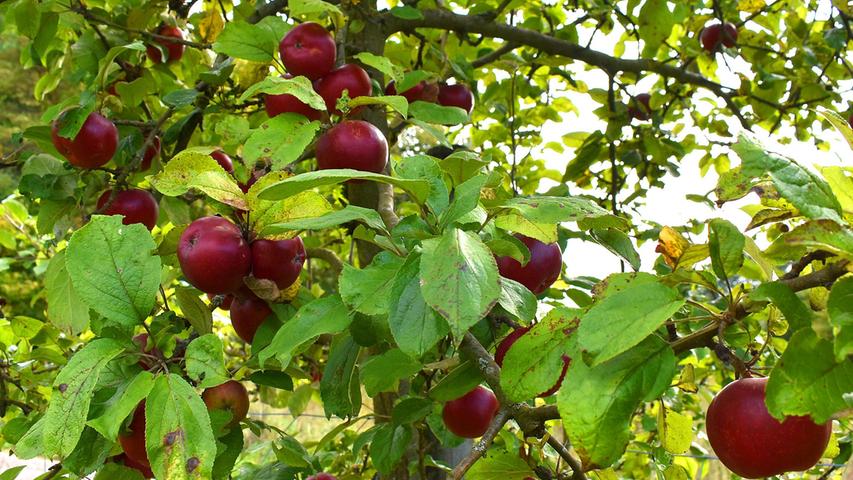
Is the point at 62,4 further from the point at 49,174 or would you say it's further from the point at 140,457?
the point at 140,457

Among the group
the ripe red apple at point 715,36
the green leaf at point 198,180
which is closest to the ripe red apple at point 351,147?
the green leaf at point 198,180

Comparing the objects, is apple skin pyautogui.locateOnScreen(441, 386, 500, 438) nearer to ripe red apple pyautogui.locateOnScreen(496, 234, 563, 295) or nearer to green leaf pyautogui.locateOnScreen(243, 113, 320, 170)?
ripe red apple pyautogui.locateOnScreen(496, 234, 563, 295)

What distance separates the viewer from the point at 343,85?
3.29ft

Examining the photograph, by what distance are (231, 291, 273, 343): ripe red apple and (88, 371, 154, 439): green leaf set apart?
24 centimetres

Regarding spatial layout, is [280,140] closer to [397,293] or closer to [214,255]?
[214,255]

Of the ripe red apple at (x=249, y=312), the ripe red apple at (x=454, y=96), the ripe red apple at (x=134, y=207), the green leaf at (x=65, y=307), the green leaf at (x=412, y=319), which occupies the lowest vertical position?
the green leaf at (x=65, y=307)

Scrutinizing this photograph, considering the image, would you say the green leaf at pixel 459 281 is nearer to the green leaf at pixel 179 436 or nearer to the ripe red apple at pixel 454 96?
the green leaf at pixel 179 436

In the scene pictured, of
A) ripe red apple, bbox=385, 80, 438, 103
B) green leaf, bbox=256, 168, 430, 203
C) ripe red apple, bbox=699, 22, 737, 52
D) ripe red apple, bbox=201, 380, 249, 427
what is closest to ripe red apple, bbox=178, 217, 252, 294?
ripe red apple, bbox=201, 380, 249, 427

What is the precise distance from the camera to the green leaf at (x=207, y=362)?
71 centimetres

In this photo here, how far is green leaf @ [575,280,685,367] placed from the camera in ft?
1.62

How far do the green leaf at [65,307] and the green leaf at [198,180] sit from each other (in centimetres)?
40

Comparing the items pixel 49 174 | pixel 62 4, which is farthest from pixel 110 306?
pixel 62 4

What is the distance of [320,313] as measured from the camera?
26.6 inches

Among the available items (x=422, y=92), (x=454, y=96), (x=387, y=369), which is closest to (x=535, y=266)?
(x=387, y=369)
